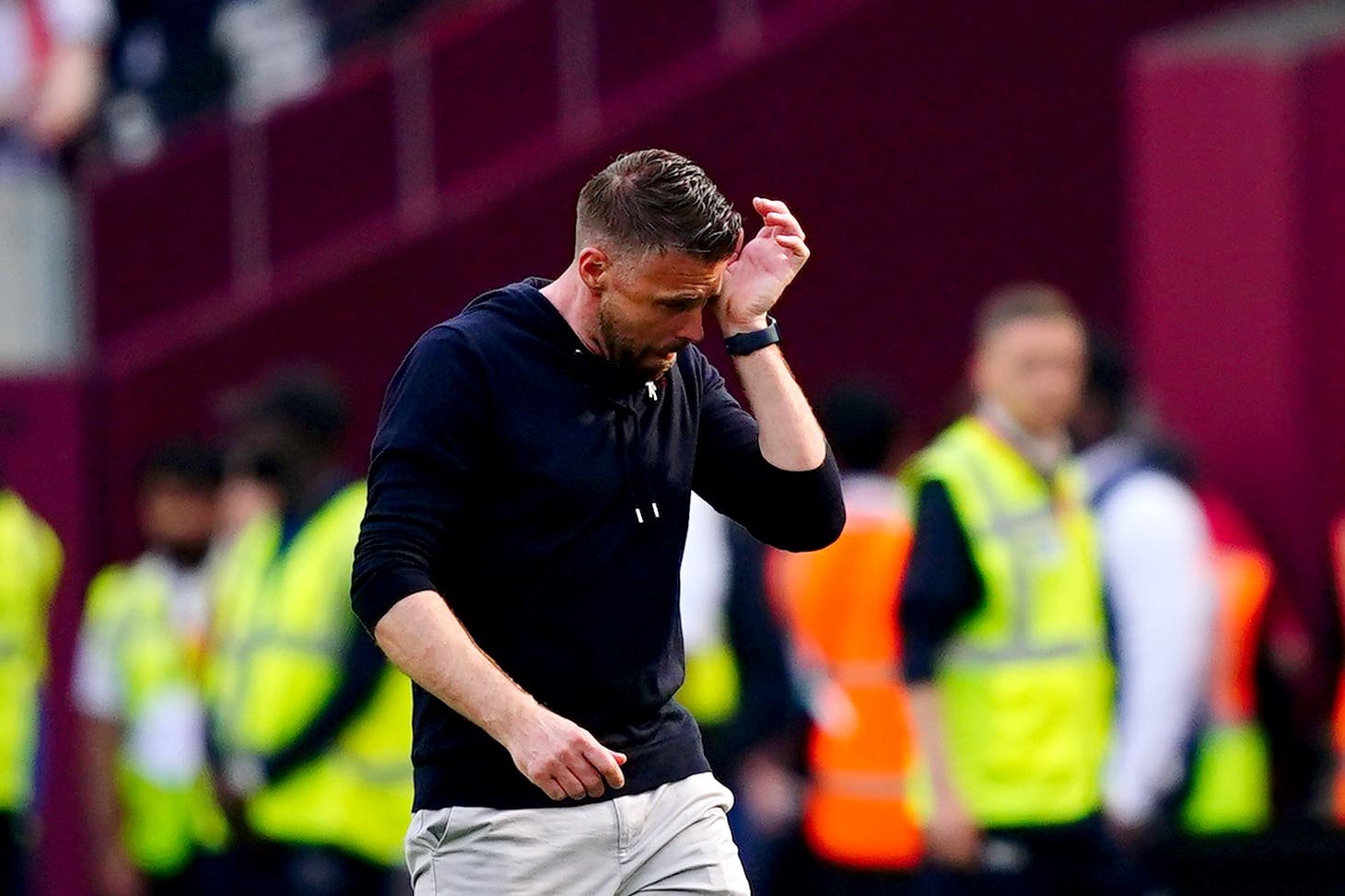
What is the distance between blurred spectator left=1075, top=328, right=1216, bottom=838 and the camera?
8.12 m

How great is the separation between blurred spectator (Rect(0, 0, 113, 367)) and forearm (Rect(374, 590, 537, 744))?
8079 mm

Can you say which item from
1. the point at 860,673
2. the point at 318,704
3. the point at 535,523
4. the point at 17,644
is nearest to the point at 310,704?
the point at 318,704

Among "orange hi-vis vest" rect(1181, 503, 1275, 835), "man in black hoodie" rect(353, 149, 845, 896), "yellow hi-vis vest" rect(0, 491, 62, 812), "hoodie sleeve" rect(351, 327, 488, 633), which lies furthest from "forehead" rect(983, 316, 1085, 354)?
"yellow hi-vis vest" rect(0, 491, 62, 812)

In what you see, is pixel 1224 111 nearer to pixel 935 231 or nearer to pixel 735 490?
pixel 935 231

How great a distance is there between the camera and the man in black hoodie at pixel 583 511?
4.71m

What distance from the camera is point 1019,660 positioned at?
291 inches

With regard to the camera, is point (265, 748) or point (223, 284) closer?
point (265, 748)

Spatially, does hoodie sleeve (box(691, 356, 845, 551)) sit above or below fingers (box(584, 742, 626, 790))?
above

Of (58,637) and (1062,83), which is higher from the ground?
(1062,83)

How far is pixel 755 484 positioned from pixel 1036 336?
265 centimetres

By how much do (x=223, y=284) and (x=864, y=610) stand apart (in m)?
5.15

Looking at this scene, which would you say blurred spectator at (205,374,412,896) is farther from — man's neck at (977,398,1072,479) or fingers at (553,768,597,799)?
fingers at (553,768,597,799)

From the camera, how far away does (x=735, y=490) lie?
16.7ft

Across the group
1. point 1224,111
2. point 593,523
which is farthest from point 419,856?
point 1224,111
